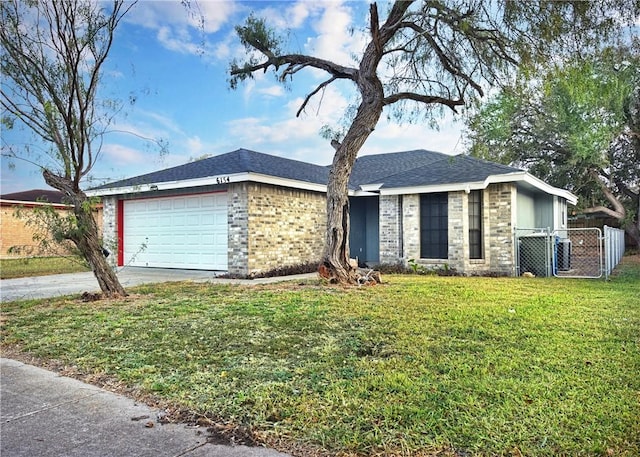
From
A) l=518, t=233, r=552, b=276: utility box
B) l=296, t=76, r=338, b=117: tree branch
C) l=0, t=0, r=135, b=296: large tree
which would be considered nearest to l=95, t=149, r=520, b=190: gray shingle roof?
l=296, t=76, r=338, b=117: tree branch

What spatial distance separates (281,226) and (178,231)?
3.45 metres

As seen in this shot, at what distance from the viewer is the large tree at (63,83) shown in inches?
A: 279

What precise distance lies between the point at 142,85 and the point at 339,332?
19.7 ft

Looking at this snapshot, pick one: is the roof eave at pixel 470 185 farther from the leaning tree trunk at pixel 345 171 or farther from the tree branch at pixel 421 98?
the leaning tree trunk at pixel 345 171

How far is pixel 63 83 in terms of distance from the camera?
744cm

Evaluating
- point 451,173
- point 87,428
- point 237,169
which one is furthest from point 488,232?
point 87,428

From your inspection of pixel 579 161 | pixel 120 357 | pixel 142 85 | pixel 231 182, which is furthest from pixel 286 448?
pixel 579 161

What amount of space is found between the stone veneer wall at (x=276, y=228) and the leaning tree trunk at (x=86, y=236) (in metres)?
4.08

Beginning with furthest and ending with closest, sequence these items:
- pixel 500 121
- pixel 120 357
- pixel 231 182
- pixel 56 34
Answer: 1. pixel 500 121
2. pixel 231 182
3. pixel 56 34
4. pixel 120 357

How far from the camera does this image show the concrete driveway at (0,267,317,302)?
9.02 meters

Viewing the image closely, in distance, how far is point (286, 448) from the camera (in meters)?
2.57

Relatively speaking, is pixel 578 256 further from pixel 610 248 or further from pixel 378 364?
pixel 378 364

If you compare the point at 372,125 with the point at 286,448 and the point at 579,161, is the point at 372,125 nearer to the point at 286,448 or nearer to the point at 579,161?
the point at 286,448

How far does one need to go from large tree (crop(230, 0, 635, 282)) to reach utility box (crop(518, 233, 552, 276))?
4.43 metres
